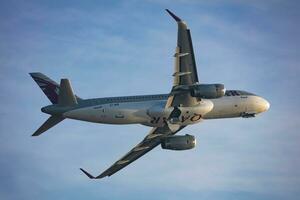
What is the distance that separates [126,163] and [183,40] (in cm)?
2459

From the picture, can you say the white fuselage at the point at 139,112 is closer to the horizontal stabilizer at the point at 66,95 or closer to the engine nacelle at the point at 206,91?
the horizontal stabilizer at the point at 66,95

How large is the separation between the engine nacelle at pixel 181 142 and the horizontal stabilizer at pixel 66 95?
14.4 meters

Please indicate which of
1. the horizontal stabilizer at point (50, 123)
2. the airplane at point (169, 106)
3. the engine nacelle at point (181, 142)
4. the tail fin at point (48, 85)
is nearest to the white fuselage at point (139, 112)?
the airplane at point (169, 106)

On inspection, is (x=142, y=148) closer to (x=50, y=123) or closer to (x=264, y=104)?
(x=50, y=123)

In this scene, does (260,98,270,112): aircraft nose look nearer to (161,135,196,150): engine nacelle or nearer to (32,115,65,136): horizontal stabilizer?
(161,135,196,150): engine nacelle

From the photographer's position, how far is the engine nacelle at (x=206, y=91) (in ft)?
229

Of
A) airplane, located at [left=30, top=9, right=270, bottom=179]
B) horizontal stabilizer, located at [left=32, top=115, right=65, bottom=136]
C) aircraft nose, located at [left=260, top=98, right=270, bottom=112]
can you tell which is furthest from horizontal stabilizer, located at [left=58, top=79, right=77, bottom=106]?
aircraft nose, located at [left=260, top=98, right=270, bottom=112]

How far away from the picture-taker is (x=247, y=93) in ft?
271

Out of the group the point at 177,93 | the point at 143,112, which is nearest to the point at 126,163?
the point at 143,112

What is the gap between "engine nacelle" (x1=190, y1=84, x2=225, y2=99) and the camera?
69.8 m

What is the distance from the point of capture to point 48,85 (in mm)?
75375

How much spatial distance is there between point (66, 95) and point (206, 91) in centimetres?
1587

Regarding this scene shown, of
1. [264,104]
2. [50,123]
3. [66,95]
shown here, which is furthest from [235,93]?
[50,123]

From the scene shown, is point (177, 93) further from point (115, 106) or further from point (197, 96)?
point (115, 106)
